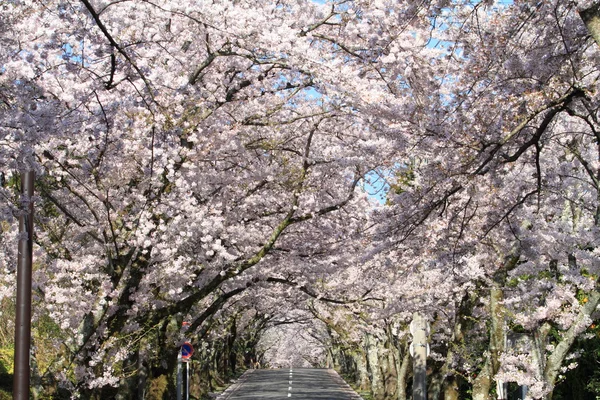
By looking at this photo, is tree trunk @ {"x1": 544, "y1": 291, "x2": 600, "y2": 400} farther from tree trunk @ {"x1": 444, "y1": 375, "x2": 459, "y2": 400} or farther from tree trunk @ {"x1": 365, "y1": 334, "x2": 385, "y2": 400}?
tree trunk @ {"x1": 365, "y1": 334, "x2": 385, "y2": 400}

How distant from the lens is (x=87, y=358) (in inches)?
473

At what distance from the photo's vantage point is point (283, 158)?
15.7 m

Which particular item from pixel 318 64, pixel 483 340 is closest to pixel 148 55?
pixel 318 64

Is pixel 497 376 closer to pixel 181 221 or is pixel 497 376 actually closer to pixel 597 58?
pixel 181 221

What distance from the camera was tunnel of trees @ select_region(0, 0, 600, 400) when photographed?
8477 mm

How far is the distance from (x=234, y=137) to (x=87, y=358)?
14.8ft

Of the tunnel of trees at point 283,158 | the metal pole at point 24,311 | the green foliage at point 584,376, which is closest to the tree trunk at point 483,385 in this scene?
the tunnel of trees at point 283,158

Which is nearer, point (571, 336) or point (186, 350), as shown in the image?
point (571, 336)

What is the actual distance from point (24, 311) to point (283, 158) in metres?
8.19

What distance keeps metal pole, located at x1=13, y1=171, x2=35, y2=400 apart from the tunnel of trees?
368 mm

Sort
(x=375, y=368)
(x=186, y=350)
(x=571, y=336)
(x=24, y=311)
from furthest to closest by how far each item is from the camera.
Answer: (x=375, y=368), (x=186, y=350), (x=571, y=336), (x=24, y=311)

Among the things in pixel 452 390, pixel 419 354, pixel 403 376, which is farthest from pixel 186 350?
pixel 403 376

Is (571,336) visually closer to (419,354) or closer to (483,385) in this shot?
(483,385)

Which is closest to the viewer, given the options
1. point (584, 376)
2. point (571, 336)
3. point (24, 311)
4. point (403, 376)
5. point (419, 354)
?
point (24, 311)
